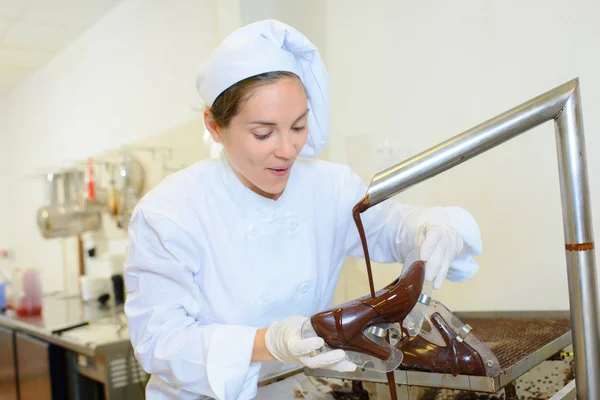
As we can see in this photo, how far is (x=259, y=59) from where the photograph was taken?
4.21ft

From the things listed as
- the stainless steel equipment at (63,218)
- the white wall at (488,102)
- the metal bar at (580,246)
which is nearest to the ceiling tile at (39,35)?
the stainless steel equipment at (63,218)

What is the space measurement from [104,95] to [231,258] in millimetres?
3117

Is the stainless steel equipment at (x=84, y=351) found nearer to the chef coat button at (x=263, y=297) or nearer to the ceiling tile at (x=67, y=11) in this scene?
the chef coat button at (x=263, y=297)

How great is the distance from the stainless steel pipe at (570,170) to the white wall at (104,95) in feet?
5.28

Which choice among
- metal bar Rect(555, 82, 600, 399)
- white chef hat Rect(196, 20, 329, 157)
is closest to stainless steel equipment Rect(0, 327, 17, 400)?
white chef hat Rect(196, 20, 329, 157)

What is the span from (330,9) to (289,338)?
1.93m

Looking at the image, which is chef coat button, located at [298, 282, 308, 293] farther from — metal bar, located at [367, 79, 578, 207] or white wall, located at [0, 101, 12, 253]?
white wall, located at [0, 101, 12, 253]

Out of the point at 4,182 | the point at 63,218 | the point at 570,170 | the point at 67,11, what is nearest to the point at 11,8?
the point at 67,11

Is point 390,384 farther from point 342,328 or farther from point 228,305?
point 228,305

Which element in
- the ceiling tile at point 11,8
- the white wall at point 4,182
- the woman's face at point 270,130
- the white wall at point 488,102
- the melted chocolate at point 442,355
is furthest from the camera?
the white wall at point 4,182

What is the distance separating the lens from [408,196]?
7.35 ft

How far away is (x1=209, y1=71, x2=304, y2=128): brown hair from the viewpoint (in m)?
1.28

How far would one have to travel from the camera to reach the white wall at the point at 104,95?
126 inches

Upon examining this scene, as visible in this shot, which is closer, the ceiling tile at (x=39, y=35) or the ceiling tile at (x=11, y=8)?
the ceiling tile at (x=11, y=8)
